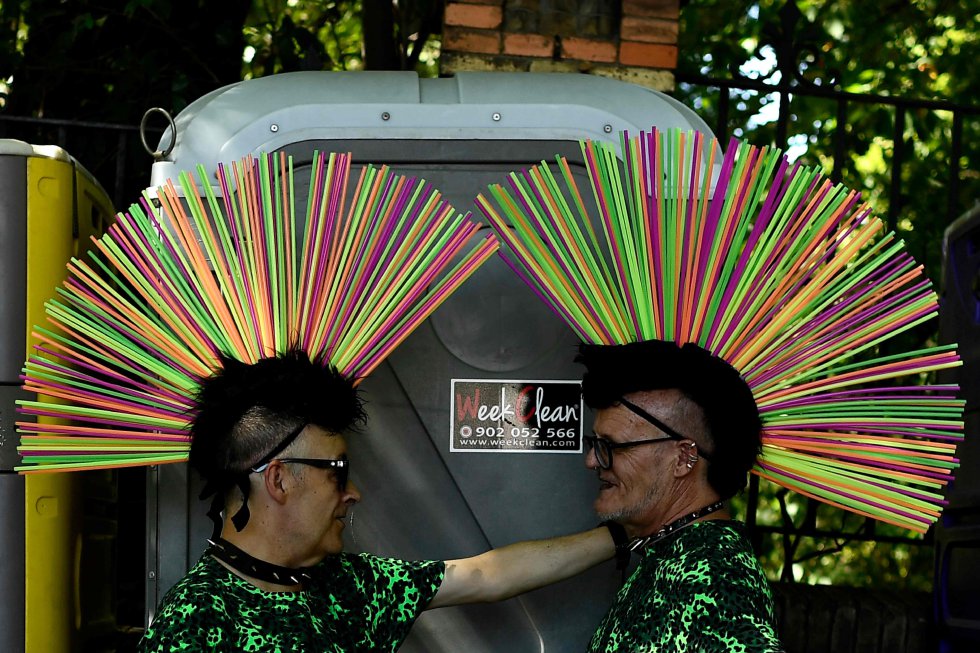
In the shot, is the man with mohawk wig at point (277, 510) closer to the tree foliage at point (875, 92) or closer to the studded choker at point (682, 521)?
the studded choker at point (682, 521)

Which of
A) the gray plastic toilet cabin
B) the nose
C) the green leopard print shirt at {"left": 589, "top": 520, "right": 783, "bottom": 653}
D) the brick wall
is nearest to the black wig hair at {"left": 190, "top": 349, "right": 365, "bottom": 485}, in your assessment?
the gray plastic toilet cabin

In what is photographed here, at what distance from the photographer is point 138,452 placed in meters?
2.42

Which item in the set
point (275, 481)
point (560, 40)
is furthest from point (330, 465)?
point (560, 40)

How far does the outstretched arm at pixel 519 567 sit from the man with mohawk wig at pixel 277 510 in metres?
0.22

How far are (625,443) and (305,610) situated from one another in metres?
0.73

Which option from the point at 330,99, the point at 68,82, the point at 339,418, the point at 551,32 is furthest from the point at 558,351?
the point at 68,82

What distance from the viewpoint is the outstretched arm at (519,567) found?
8.24ft

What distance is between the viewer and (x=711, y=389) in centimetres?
232

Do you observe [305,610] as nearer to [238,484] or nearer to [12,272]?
[238,484]

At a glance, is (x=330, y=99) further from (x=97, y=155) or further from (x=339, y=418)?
(x=97, y=155)

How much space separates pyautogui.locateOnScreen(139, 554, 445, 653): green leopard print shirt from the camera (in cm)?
205

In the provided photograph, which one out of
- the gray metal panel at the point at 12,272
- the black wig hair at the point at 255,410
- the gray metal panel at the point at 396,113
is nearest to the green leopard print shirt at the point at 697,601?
the black wig hair at the point at 255,410

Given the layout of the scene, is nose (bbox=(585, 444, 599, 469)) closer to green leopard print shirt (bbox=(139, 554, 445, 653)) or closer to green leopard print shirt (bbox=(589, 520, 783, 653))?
green leopard print shirt (bbox=(589, 520, 783, 653))

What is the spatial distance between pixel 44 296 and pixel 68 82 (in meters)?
2.74
